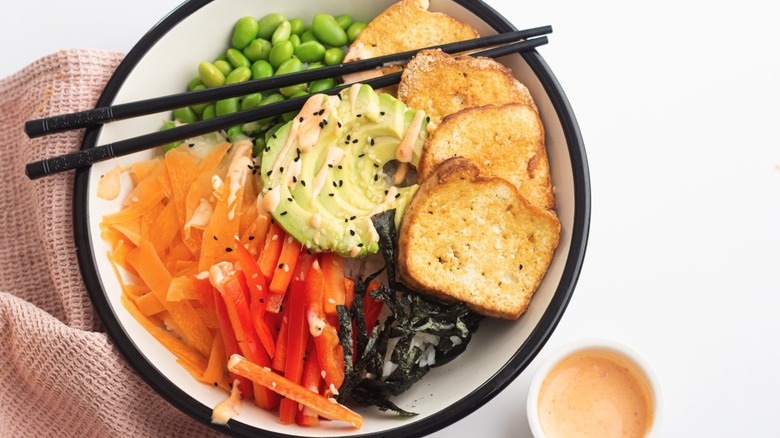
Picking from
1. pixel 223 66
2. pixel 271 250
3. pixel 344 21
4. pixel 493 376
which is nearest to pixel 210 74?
pixel 223 66

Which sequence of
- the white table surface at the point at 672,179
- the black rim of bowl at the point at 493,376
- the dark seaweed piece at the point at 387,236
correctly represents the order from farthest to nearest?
the white table surface at the point at 672,179 < the dark seaweed piece at the point at 387,236 < the black rim of bowl at the point at 493,376

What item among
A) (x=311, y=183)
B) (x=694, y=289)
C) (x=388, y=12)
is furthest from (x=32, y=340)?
(x=694, y=289)

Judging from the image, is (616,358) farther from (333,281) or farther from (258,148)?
(258,148)

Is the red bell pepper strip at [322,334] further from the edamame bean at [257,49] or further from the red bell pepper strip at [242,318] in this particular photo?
the edamame bean at [257,49]

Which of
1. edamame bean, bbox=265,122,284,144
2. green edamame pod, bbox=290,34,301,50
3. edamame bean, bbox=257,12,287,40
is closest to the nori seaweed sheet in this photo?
edamame bean, bbox=265,122,284,144

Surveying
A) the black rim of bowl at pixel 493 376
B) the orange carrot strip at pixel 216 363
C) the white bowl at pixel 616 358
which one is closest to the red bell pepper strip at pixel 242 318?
the orange carrot strip at pixel 216 363

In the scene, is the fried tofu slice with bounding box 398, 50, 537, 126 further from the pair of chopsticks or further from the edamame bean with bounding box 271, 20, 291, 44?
the edamame bean with bounding box 271, 20, 291, 44

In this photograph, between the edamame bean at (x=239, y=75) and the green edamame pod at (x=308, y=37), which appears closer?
the edamame bean at (x=239, y=75)
